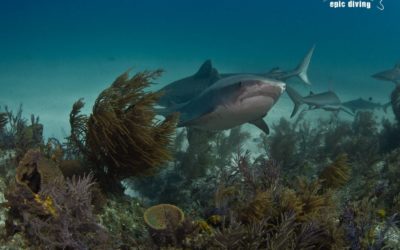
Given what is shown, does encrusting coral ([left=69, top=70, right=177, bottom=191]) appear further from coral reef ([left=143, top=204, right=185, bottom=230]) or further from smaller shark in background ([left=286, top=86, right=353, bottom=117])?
smaller shark in background ([left=286, top=86, right=353, bottom=117])

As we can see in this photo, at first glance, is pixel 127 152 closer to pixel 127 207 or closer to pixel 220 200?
pixel 127 207

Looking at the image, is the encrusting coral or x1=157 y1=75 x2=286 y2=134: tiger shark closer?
the encrusting coral

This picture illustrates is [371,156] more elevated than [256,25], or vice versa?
[256,25]

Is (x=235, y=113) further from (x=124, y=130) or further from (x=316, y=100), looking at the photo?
(x=316, y=100)

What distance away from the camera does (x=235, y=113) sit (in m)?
6.96

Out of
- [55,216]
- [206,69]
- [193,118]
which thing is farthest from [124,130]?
[206,69]

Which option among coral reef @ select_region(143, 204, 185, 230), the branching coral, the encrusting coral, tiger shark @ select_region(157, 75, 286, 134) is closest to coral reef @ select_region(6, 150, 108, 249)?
coral reef @ select_region(143, 204, 185, 230)

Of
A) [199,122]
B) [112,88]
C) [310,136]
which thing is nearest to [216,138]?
[199,122]

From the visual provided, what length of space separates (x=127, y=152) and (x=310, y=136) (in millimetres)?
8576

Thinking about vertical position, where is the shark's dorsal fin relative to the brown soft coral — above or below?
above

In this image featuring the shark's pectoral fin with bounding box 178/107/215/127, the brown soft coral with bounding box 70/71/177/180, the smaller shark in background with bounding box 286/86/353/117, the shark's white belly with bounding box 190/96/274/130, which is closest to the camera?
the brown soft coral with bounding box 70/71/177/180

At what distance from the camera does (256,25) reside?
109125mm

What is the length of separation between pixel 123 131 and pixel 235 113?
9.98ft

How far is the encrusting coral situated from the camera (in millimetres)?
4395
